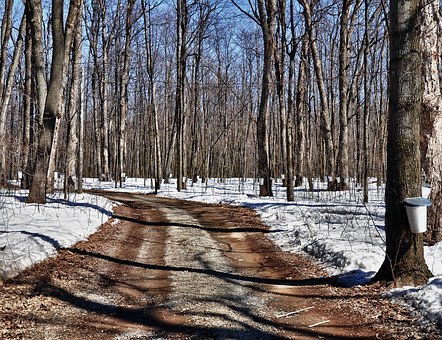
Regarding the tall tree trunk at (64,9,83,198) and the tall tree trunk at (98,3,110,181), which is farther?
the tall tree trunk at (98,3,110,181)

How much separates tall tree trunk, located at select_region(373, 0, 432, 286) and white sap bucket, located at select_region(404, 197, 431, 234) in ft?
0.40

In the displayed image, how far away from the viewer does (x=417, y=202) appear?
5531mm

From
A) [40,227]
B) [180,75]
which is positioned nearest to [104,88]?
[180,75]

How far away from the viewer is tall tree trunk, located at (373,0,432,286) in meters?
5.67

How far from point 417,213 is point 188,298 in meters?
3.08

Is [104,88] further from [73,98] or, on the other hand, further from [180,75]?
[73,98]

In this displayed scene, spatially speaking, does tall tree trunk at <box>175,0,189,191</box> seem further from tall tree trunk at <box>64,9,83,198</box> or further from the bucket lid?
the bucket lid

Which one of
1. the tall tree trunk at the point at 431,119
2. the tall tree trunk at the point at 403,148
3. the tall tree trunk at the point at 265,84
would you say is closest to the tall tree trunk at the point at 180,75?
the tall tree trunk at the point at 265,84

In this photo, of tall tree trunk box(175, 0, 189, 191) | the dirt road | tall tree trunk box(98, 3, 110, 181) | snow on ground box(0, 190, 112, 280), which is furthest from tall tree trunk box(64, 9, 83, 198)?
tall tree trunk box(98, 3, 110, 181)

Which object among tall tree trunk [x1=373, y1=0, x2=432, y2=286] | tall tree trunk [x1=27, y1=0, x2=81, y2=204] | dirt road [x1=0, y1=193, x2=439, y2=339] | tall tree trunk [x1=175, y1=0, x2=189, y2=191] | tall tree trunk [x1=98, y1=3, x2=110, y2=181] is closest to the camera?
dirt road [x1=0, y1=193, x2=439, y2=339]

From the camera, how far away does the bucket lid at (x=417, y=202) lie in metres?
5.49

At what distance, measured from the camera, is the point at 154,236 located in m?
10.5

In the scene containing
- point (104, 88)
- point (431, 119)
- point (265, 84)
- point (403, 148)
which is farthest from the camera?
point (104, 88)

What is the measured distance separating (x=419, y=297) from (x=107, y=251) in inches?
231
